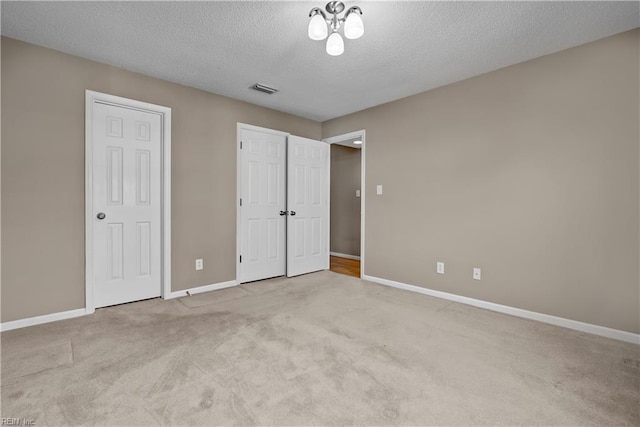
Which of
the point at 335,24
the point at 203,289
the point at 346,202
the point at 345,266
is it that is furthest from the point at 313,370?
the point at 346,202

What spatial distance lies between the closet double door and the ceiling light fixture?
2118 mm

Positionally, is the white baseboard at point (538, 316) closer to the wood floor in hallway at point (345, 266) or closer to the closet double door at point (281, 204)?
the wood floor in hallway at point (345, 266)

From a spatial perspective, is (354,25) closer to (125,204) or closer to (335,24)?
(335,24)

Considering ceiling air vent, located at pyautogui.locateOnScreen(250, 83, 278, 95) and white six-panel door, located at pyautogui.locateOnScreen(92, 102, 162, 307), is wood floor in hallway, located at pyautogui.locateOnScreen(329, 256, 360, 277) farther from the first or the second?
ceiling air vent, located at pyautogui.locateOnScreen(250, 83, 278, 95)

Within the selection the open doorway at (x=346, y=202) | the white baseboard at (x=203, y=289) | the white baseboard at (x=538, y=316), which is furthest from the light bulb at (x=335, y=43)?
the open doorway at (x=346, y=202)

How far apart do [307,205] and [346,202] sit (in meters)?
1.83

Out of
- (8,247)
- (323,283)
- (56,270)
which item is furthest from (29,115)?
(323,283)

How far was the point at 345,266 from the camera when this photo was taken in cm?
529

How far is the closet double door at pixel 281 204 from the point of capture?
13.2 ft

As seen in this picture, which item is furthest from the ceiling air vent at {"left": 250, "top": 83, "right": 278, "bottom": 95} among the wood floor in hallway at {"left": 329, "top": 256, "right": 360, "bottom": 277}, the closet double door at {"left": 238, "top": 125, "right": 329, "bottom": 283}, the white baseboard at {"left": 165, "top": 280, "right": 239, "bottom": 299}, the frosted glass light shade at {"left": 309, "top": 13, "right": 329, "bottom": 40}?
the wood floor in hallway at {"left": 329, "top": 256, "right": 360, "bottom": 277}

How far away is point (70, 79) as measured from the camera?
275cm

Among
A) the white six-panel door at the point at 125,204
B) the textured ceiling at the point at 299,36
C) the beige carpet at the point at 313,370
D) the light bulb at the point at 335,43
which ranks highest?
the textured ceiling at the point at 299,36

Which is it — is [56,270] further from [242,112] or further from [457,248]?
[457,248]

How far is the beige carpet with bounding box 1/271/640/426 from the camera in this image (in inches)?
60.5
